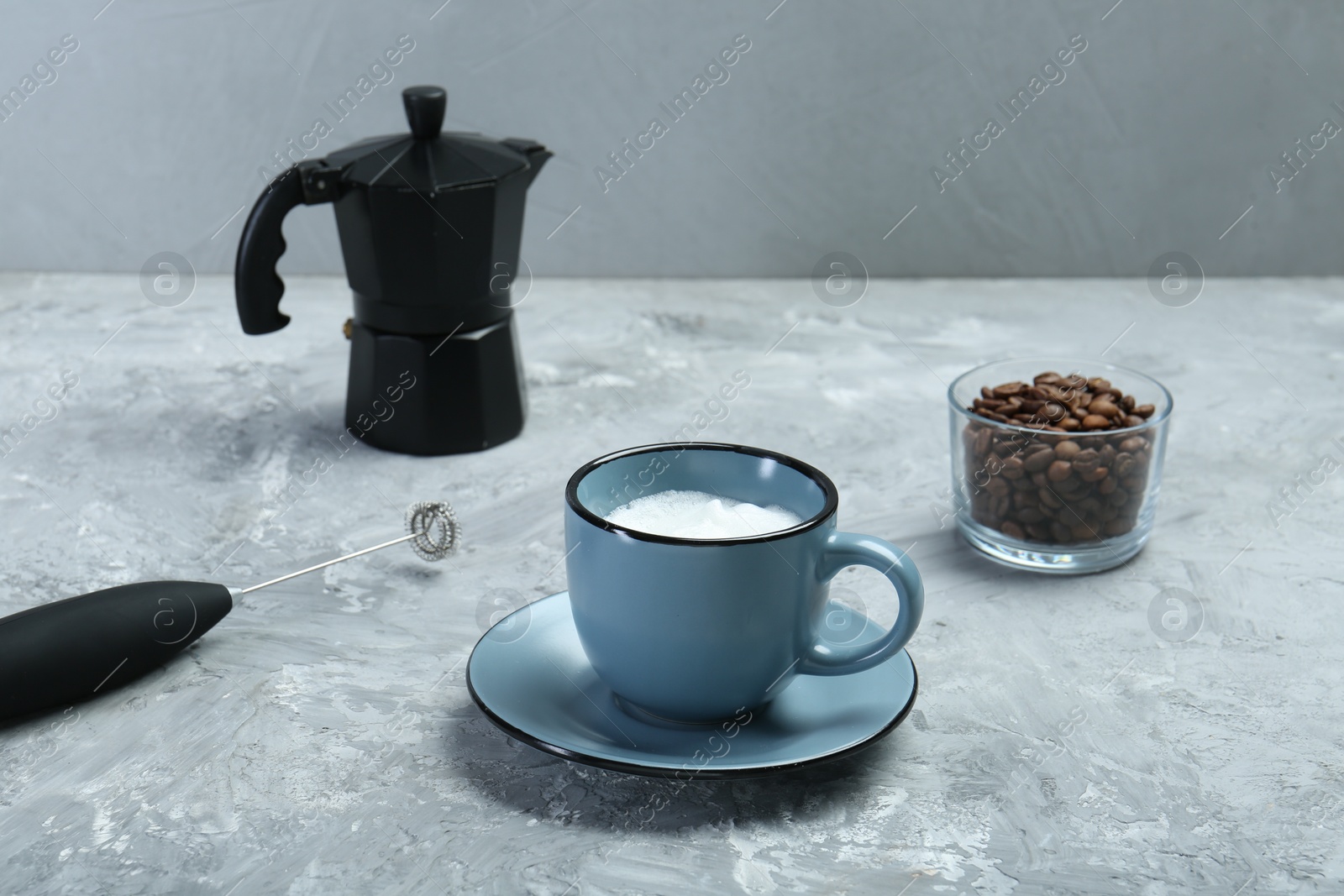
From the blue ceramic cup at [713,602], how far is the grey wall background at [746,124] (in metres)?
0.86

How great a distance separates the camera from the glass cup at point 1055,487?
641mm

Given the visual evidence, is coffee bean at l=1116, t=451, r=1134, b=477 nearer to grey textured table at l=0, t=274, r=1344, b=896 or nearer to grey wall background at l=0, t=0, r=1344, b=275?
grey textured table at l=0, t=274, r=1344, b=896

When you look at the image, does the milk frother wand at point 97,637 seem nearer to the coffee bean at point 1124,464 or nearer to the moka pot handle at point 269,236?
the moka pot handle at point 269,236

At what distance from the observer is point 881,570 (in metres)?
0.45

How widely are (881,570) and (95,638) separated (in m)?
0.34

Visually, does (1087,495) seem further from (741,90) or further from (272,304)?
(741,90)

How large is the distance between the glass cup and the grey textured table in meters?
0.02

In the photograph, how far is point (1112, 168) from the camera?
1308 millimetres

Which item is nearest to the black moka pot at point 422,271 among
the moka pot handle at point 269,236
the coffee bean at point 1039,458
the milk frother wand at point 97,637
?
the moka pot handle at point 269,236

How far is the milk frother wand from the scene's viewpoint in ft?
1.59

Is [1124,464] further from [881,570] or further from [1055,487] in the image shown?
[881,570]

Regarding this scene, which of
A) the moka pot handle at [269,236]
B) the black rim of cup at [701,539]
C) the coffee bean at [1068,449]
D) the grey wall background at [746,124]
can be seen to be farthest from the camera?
the grey wall background at [746,124]

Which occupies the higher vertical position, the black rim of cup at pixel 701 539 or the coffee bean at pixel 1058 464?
the black rim of cup at pixel 701 539

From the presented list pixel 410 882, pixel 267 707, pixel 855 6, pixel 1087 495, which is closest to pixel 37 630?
pixel 267 707
